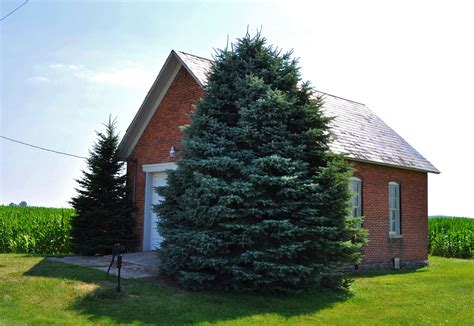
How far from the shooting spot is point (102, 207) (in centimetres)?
1645

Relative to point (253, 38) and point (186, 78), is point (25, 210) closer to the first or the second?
point (186, 78)

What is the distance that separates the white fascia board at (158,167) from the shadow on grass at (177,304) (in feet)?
16.6

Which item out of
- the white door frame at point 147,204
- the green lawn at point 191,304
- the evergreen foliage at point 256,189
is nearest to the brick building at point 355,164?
the white door frame at point 147,204

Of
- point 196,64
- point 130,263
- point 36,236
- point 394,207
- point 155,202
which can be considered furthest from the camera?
point 36,236

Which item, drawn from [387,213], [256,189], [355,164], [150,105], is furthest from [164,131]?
[387,213]

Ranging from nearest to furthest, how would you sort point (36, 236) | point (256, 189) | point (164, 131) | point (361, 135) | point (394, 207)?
point (256, 189)
point (164, 131)
point (361, 135)
point (394, 207)
point (36, 236)

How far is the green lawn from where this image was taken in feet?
27.3

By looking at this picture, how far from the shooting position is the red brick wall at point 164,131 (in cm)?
1523

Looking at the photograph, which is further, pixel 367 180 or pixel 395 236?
pixel 395 236

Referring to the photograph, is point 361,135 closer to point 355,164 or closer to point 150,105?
point 355,164

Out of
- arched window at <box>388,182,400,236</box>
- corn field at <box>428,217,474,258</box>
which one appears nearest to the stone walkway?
arched window at <box>388,182,400,236</box>

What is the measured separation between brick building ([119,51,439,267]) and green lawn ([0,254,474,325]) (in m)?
4.50

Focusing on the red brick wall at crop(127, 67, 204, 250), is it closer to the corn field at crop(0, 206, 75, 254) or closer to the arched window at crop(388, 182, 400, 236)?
the corn field at crop(0, 206, 75, 254)

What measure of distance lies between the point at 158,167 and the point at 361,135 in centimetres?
747
